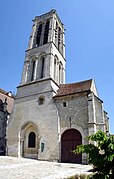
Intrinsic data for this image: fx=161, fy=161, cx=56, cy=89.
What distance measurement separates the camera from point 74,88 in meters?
17.4

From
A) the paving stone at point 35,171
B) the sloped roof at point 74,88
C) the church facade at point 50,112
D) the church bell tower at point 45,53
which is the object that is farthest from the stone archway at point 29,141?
the paving stone at point 35,171

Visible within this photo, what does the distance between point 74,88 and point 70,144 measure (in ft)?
19.1

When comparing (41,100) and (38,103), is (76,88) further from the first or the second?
(38,103)

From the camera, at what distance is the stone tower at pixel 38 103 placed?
1580 cm

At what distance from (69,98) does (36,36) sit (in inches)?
490

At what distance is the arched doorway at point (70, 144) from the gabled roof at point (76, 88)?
394 centimetres

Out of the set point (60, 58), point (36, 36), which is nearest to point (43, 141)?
point (60, 58)

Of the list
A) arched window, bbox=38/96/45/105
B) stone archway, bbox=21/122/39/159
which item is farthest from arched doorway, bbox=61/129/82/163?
arched window, bbox=38/96/45/105

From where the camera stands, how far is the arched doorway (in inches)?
565

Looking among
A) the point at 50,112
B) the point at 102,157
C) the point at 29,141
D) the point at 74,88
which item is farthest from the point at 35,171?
the point at 74,88

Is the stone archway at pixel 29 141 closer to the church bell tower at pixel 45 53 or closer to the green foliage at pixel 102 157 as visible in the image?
the church bell tower at pixel 45 53

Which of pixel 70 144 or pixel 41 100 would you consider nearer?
pixel 70 144

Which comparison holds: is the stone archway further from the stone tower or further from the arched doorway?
the arched doorway

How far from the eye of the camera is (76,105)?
15703 millimetres
